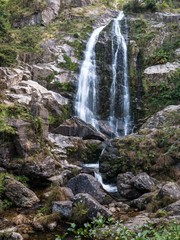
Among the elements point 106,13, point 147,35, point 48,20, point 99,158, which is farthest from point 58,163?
point 106,13

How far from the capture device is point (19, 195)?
1246 centimetres

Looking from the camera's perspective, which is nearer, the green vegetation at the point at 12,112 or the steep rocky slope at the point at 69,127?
the steep rocky slope at the point at 69,127

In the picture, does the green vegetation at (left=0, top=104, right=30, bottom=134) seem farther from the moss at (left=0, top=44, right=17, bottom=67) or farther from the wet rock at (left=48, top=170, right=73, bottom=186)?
the moss at (left=0, top=44, right=17, bottom=67)

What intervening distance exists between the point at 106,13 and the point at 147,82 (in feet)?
41.1

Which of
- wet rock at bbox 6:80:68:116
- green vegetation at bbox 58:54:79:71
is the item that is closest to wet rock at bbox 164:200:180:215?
wet rock at bbox 6:80:68:116

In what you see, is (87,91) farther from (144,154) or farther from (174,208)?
(174,208)

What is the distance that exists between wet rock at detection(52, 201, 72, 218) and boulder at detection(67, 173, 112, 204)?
1692 millimetres

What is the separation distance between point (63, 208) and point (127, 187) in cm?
372

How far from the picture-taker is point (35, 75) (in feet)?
78.8

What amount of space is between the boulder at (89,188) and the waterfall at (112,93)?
9.35 metres

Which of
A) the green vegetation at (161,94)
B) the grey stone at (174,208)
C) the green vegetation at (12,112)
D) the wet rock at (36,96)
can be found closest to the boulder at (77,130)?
the wet rock at (36,96)

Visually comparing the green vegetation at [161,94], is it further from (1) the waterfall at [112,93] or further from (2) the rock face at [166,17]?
(2) the rock face at [166,17]

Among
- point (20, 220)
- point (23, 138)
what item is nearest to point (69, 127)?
point (23, 138)

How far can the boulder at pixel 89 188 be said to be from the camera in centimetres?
1263
